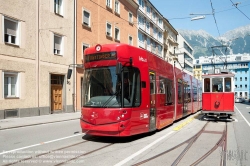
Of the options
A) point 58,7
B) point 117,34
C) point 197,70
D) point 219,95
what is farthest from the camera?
point 197,70

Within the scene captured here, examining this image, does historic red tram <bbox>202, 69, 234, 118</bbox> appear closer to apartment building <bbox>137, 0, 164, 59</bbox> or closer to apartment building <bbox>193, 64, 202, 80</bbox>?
apartment building <bbox>137, 0, 164, 59</bbox>

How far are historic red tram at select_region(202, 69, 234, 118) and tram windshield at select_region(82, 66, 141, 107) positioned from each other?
8.09 metres

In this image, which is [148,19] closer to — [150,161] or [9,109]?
[9,109]

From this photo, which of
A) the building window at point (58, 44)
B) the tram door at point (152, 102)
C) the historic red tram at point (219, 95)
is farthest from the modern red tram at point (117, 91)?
the building window at point (58, 44)

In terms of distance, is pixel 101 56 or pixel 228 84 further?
pixel 228 84

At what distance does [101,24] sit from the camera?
88.8ft

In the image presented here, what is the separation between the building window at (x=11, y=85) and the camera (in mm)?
15688

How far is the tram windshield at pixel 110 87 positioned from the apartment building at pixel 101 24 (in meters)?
14.4

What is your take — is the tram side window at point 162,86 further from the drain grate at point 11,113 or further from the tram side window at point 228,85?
the drain grate at point 11,113

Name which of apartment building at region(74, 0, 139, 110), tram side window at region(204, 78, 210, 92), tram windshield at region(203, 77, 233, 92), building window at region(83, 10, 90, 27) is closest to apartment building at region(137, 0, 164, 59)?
apartment building at region(74, 0, 139, 110)

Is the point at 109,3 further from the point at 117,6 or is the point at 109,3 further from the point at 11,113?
the point at 11,113

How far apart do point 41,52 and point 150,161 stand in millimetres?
14838

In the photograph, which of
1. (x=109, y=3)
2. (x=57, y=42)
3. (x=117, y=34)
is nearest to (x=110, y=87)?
(x=57, y=42)

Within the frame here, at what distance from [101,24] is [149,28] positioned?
18745mm
